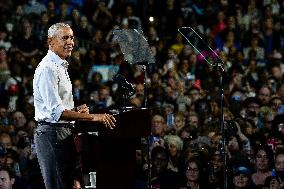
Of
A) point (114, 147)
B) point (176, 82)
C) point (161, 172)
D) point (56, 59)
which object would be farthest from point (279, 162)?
point (176, 82)

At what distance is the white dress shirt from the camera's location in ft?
15.4

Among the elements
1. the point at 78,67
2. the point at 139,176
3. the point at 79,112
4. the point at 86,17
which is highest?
the point at 86,17

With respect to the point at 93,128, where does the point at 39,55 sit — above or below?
above

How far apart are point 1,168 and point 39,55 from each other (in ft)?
14.1

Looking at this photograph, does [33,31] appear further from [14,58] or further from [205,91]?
[205,91]

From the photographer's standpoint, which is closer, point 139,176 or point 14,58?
point 139,176

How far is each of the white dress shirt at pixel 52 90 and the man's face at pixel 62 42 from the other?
0.12ft

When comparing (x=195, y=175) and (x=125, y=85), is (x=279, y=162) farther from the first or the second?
(x=125, y=85)

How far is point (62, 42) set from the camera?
15.8 feet

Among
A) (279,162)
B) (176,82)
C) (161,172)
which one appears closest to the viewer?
(279,162)

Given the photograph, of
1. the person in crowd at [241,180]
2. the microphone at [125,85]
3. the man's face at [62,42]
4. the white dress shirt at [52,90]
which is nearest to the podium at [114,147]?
the white dress shirt at [52,90]

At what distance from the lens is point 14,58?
39.4 ft

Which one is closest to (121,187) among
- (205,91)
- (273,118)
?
(273,118)

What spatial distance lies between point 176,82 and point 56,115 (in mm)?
6577
